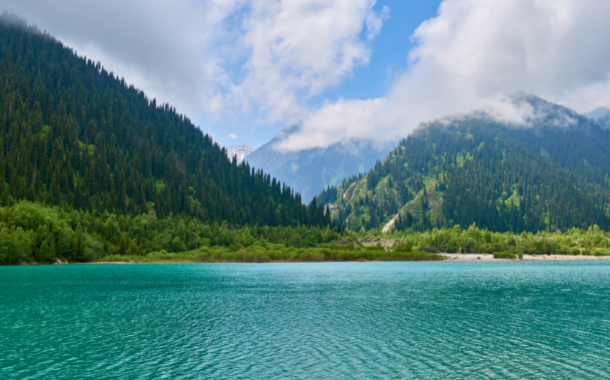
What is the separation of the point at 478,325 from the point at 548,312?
1547 cm

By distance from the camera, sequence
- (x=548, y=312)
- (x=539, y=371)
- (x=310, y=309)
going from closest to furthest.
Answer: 1. (x=539, y=371)
2. (x=548, y=312)
3. (x=310, y=309)

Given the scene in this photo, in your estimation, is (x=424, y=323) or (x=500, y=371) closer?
(x=500, y=371)

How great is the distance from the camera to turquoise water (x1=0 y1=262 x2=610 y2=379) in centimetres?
2941

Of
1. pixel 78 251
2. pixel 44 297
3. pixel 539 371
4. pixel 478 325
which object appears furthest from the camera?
pixel 78 251

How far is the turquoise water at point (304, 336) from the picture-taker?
29406 millimetres

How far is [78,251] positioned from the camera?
6737 inches

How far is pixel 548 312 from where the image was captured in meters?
54.4

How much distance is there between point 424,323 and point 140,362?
30.9 meters

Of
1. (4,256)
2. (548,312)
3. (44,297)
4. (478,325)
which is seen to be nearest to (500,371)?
(478,325)

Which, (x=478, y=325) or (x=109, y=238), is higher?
(x=109, y=238)

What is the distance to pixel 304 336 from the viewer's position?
40625 millimetres

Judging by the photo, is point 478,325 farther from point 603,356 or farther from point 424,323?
point 603,356

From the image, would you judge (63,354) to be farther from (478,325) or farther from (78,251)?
(78,251)

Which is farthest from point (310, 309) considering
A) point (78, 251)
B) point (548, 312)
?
point (78, 251)
